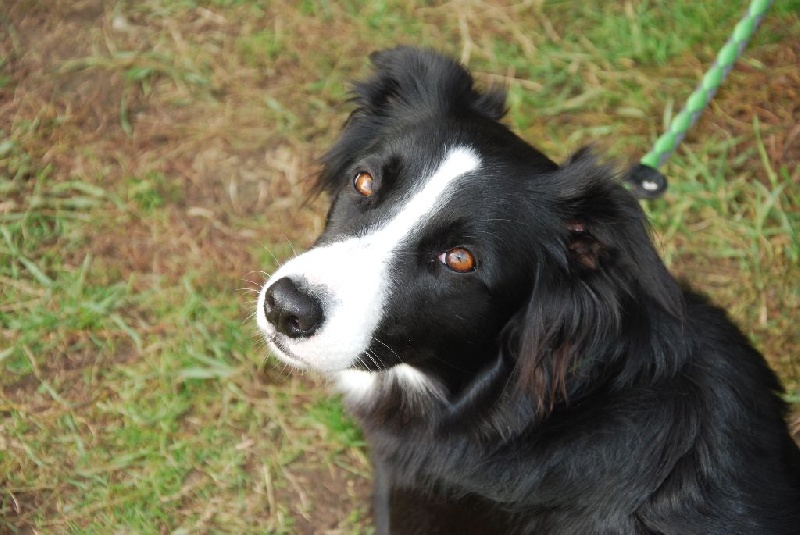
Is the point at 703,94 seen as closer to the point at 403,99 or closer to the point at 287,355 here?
the point at 403,99

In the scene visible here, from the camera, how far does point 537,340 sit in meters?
2.42

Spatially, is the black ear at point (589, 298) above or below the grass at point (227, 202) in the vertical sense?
above

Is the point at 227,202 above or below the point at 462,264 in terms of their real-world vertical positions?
below

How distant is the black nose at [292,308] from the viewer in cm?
222

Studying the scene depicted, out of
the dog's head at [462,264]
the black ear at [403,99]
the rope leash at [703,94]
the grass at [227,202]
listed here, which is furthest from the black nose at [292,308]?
the rope leash at [703,94]

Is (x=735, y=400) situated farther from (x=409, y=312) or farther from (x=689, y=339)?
(x=409, y=312)

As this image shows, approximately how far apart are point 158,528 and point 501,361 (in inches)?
68.5

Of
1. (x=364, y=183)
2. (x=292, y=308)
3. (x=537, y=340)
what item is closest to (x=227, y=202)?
(x=364, y=183)

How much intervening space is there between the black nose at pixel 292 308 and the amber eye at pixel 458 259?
0.43 metres

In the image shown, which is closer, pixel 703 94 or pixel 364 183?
pixel 364 183

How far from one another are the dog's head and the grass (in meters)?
0.65

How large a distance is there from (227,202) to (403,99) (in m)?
1.68

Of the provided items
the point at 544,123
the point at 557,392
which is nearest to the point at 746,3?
the point at 544,123

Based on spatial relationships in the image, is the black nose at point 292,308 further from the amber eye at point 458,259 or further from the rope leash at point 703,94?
the rope leash at point 703,94
